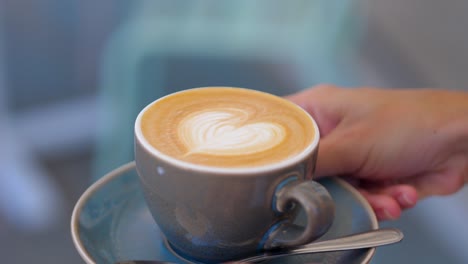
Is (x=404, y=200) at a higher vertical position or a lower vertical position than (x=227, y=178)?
lower

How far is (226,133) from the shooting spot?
49 cm

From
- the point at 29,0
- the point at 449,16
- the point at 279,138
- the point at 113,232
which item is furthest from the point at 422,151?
the point at 29,0

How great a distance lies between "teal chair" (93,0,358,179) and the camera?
106 cm

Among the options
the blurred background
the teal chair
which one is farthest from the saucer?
the teal chair

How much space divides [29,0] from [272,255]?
87cm

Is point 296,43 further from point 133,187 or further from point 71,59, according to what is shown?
point 133,187

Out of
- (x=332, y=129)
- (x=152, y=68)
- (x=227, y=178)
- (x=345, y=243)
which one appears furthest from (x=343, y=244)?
(x=152, y=68)

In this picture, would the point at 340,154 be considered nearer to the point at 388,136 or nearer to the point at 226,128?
the point at 388,136

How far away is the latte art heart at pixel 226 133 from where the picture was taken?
1.50 ft

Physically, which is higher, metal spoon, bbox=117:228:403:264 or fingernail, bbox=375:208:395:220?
metal spoon, bbox=117:228:403:264

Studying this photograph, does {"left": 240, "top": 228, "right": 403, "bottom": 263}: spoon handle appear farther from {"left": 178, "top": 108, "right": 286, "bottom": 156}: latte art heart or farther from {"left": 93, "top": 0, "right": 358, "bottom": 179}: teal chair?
{"left": 93, "top": 0, "right": 358, "bottom": 179}: teal chair

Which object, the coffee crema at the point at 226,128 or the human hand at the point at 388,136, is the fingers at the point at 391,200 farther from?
the coffee crema at the point at 226,128

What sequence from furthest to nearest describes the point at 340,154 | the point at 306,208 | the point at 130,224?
the point at 340,154, the point at 130,224, the point at 306,208

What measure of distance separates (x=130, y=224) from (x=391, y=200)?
0.98 feet
